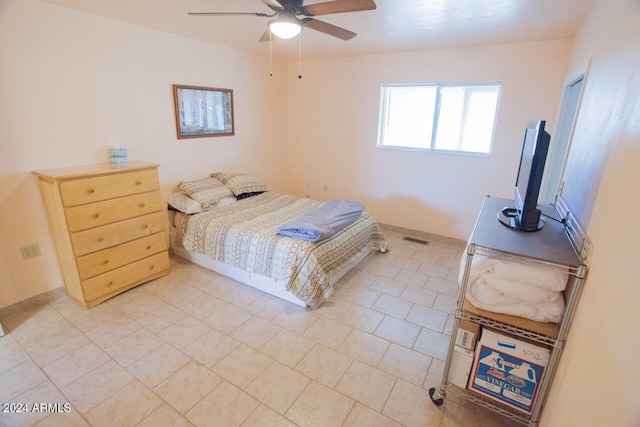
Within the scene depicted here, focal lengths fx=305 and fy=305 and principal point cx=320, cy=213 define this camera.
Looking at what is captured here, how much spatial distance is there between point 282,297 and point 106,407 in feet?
4.57

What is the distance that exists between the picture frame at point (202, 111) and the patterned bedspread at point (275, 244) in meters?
1.02

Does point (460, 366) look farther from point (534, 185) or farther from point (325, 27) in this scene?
point (325, 27)

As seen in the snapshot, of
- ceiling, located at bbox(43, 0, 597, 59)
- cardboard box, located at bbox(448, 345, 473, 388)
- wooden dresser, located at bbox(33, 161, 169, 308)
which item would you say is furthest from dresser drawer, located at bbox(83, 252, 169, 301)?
cardboard box, located at bbox(448, 345, 473, 388)

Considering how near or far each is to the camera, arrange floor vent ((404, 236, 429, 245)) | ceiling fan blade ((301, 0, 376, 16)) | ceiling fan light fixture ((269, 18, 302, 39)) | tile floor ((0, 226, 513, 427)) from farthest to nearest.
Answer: floor vent ((404, 236, 429, 245))
ceiling fan light fixture ((269, 18, 302, 39))
ceiling fan blade ((301, 0, 376, 16))
tile floor ((0, 226, 513, 427))

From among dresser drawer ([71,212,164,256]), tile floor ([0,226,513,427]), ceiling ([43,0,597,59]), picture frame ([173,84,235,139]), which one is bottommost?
tile floor ([0,226,513,427])

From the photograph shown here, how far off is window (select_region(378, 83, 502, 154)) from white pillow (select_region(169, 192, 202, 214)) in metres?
2.57

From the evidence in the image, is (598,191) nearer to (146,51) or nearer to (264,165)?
(146,51)

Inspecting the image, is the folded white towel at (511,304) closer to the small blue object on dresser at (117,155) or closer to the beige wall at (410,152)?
the beige wall at (410,152)

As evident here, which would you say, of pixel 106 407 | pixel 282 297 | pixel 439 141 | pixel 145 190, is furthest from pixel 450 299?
pixel 145 190

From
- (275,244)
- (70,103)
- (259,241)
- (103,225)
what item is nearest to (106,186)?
(103,225)

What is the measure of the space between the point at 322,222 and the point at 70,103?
2369mm

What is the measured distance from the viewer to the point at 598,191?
4.51 ft

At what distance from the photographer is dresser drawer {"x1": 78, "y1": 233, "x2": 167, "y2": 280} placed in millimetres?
2439

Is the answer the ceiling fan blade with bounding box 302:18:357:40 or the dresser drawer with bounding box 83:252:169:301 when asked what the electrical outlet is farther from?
the ceiling fan blade with bounding box 302:18:357:40
